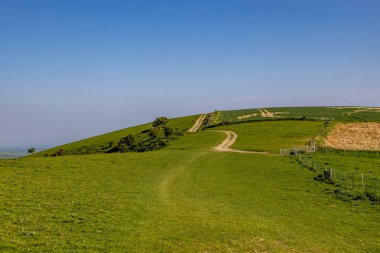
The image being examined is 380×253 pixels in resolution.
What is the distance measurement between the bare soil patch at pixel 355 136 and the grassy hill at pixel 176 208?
2377cm

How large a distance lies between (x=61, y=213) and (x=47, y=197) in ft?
22.2

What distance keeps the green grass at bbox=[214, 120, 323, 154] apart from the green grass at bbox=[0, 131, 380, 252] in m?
28.4

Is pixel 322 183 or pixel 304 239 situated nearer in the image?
pixel 304 239

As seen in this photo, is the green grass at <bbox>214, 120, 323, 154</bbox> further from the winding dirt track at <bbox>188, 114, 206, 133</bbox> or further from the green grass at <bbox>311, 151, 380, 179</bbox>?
the green grass at <bbox>311, 151, 380, 179</bbox>

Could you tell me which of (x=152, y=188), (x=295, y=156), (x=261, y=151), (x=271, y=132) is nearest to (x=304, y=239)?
(x=152, y=188)

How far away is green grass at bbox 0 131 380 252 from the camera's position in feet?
62.3

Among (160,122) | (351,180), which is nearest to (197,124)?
(160,122)

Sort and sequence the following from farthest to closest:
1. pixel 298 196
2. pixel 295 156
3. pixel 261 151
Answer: pixel 261 151 < pixel 295 156 < pixel 298 196

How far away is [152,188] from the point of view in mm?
37406

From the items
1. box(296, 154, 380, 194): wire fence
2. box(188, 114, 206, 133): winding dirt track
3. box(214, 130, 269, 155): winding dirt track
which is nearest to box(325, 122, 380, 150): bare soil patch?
box(214, 130, 269, 155): winding dirt track

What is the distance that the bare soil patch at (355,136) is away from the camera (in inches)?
3217

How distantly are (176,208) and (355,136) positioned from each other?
77.2 meters

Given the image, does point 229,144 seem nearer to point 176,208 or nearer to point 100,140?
point 100,140

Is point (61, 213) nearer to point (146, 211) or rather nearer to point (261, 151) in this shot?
point (146, 211)
